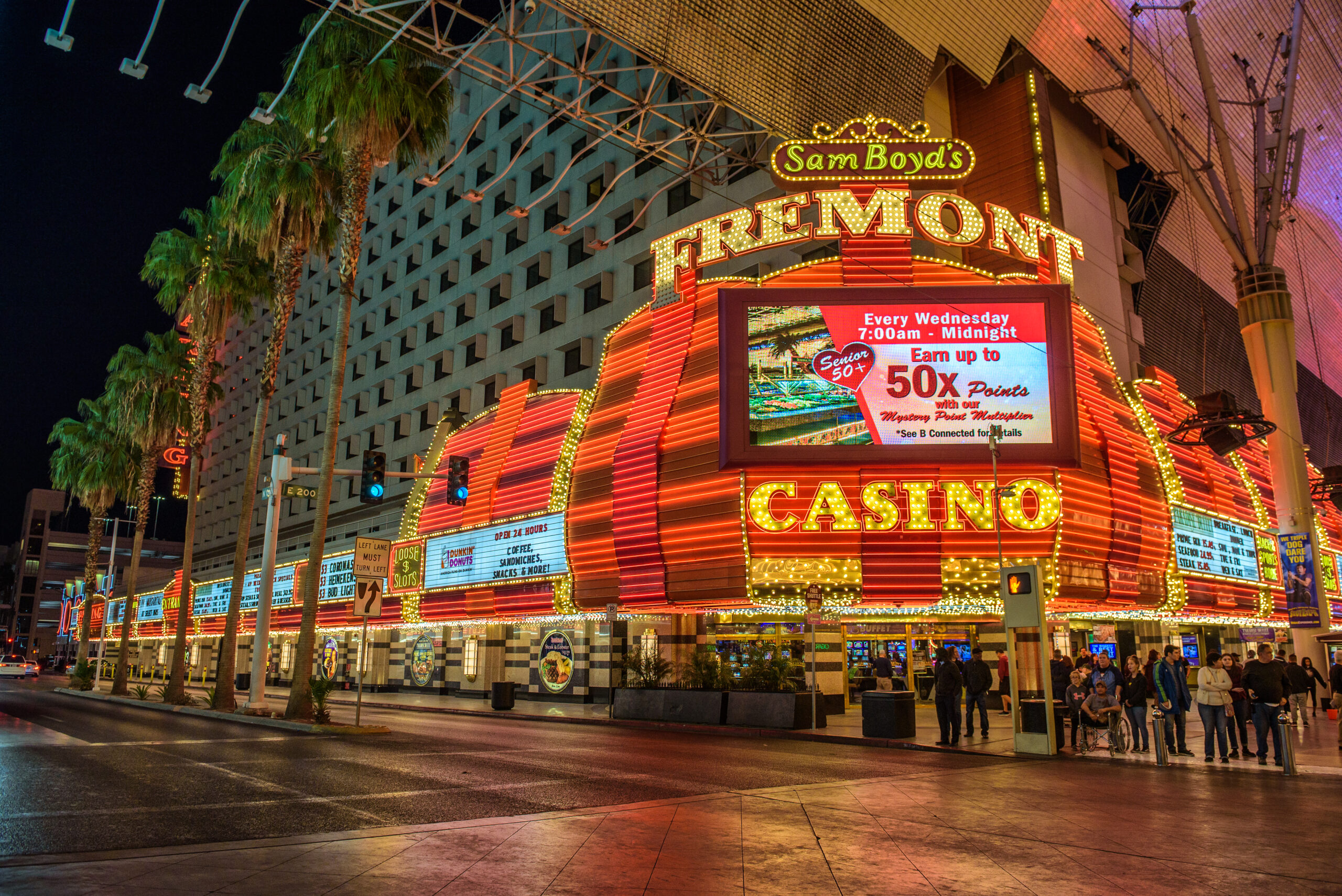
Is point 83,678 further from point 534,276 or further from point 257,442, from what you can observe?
point 534,276

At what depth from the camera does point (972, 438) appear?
22.8 m

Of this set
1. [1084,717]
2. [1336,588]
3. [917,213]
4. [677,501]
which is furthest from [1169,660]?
[1336,588]

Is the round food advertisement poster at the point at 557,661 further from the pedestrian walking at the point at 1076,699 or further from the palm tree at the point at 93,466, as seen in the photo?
the palm tree at the point at 93,466

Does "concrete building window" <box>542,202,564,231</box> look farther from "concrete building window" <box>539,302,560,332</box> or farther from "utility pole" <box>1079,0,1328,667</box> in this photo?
"utility pole" <box>1079,0,1328,667</box>

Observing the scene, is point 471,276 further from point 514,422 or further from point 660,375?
point 660,375

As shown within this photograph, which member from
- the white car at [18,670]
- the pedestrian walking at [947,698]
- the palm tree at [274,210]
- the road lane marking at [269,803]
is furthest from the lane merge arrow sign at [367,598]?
the white car at [18,670]

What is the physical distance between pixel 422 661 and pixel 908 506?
29.1 m

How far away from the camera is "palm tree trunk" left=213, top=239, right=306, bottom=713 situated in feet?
93.7

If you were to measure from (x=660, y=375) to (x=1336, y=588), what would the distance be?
99.7ft

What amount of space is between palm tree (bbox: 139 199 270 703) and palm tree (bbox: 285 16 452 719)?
29.3 feet

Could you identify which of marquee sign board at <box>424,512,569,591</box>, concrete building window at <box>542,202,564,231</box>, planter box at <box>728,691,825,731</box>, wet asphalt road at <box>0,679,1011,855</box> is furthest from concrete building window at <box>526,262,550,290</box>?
planter box at <box>728,691,825,731</box>

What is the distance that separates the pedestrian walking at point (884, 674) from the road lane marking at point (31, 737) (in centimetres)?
1940

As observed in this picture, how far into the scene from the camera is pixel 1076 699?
17.8m

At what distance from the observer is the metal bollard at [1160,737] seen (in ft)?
50.1
